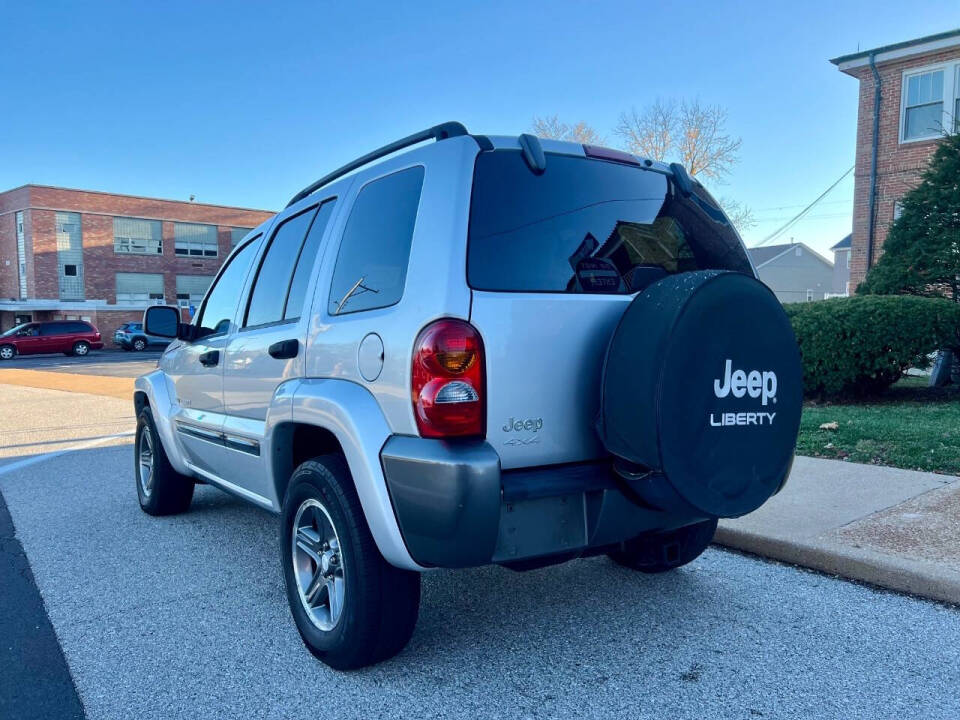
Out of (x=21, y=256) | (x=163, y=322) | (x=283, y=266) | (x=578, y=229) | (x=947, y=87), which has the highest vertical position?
(x=947, y=87)

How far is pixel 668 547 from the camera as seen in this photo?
3.51 m

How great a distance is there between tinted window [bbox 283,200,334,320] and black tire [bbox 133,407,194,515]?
236 cm

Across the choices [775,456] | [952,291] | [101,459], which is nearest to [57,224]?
[101,459]

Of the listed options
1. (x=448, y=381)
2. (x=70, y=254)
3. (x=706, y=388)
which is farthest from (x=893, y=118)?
(x=70, y=254)

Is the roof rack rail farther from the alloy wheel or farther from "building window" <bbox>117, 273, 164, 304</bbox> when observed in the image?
"building window" <bbox>117, 273, 164, 304</bbox>

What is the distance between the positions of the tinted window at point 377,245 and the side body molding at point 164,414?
2.45 metres

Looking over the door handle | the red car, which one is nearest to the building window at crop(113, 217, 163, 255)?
the red car

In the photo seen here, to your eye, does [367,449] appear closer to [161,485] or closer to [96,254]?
[161,485]

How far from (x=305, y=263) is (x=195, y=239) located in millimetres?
54035

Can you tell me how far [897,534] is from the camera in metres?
4.32

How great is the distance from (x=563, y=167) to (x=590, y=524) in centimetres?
142

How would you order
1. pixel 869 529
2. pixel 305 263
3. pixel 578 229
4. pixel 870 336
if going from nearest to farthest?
pixel 578 229, pixel 305 263, pixel 869 529, pixel 870 336

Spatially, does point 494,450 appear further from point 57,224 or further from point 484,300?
point 57,224

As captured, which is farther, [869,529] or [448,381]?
[869,529]
